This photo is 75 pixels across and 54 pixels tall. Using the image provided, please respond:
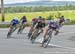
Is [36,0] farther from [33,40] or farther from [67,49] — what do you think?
[67,49]

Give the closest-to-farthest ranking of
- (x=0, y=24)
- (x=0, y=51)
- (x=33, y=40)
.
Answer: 1. (x=0, y=51)
2. (x=33, y=40)
3. (x=0, y=24)

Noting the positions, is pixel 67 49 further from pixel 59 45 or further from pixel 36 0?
pixel 36 0

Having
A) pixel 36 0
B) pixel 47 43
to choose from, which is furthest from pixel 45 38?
pixel 36 0

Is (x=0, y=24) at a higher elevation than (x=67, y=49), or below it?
below

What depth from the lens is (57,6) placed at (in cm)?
4631

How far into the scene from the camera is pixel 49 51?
699 inches

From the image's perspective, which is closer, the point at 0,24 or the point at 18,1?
the point at 0,24

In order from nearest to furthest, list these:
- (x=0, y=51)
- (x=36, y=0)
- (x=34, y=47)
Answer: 1. (x=0, y=51)
2. (x=34, y=47)
3. (x=36, y=0)

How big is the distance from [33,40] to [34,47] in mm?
1941

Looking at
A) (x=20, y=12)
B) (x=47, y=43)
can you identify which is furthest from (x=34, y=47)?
(x=20, y=12)

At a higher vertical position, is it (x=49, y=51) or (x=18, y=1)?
(x=49, y=51)

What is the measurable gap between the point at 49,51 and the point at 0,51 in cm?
210

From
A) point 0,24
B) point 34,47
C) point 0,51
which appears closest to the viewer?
point 0,51

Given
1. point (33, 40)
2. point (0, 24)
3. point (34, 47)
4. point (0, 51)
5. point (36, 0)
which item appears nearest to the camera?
point (0, 51)
